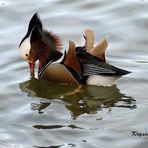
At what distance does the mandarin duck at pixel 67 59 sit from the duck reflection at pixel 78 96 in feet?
0.33

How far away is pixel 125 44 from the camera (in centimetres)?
844

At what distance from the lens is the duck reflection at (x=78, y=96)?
6.75 m

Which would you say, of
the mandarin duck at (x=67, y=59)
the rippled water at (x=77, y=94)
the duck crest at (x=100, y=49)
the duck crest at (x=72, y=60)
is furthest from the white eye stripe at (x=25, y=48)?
the duck crest at (x=100, y=49)

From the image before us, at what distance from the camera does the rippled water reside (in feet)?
19.6

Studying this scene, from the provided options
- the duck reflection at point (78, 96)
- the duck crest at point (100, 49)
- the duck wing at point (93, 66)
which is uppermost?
the duck crest at point (100, 49)

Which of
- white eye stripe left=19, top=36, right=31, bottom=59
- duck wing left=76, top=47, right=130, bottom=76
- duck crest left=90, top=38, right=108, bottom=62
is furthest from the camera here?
white eye stripe left=19, top=36, right=31, bottom=59

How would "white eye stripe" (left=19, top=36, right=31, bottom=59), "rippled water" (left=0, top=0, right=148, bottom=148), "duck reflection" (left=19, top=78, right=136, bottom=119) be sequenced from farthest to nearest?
"white eye stripe" (left=19, top=36, right=31, bottom=59)
"duck reflection" (left=19, top=78, right=136, bottom=119)
"rippled water" (left=0, top=0, right=148, bottom=148)

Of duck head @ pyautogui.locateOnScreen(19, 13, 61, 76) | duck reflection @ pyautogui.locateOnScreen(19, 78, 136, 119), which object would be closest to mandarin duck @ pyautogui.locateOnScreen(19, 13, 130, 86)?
duck head @ pyautogui.locateOnScreen(19, 13, 61, 76)

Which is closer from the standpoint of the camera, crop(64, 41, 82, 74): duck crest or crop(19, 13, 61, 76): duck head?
crop(64, 41, 82, 74): duck crest

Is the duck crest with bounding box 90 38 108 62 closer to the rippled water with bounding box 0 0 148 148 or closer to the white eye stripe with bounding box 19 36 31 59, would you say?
the rippled water with bounding box 0 0 148 148

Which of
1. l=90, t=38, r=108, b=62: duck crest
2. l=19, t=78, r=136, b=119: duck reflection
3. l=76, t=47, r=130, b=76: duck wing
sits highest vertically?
l=90, t=38, r=108, b=62: duck crest

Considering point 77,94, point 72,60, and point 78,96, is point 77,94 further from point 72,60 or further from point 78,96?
point 72,60

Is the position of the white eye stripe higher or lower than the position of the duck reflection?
higher

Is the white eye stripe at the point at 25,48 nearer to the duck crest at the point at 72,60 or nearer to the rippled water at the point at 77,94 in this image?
the rippled water at the point at 77,94
